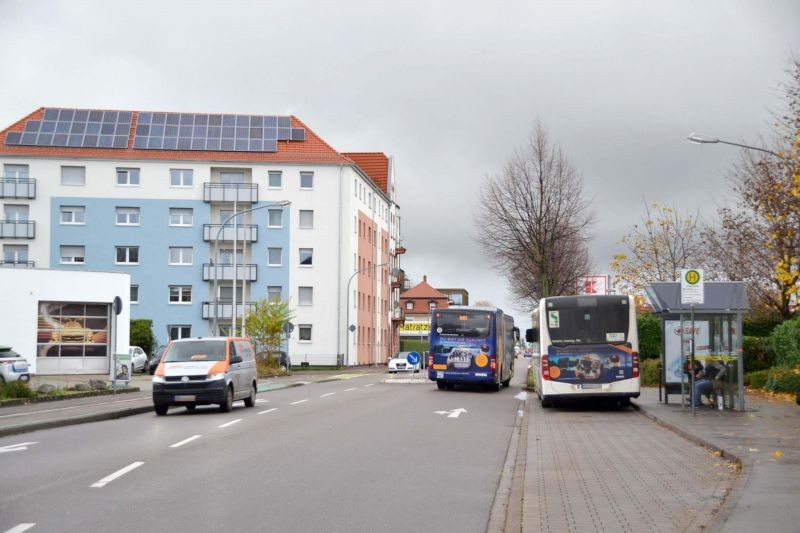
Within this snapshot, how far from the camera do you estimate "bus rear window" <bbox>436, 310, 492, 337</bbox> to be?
34.8 meters

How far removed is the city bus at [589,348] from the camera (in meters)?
24.5

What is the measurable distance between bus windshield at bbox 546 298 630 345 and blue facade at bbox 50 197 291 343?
5136 centimetres

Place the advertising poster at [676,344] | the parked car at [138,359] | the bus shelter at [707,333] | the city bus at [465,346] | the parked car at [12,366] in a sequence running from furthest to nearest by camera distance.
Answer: the parked car at [138,359] < the city bus at [465,346] < the parked car at [12,366] < the advertising poster at [676,344] < the bus shelter at [707,333]

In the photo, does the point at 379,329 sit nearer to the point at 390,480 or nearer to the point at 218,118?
the point at 218,118

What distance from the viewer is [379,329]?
92.1 meters

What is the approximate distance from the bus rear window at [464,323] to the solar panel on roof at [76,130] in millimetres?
45529

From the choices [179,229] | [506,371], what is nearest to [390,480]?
[506,371]

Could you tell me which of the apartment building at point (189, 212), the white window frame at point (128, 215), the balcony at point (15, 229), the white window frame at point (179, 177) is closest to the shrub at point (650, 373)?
the apartment building at point (189, 212)

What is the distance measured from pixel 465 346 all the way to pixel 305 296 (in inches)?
1666

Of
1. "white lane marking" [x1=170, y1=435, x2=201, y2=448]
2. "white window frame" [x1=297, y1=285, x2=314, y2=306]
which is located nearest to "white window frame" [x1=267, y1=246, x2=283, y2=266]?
"white window frame" [x1=297, y1=285, x2=314, y2=306]

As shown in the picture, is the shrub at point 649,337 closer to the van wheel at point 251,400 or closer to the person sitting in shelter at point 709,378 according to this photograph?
the person sitting in shelter at point 709,378

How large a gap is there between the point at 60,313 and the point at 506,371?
2026 cm

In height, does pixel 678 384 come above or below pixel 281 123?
below

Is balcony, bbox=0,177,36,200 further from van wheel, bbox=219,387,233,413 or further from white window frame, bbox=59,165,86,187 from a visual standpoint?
van wheel, bbox=219,387,233,413
